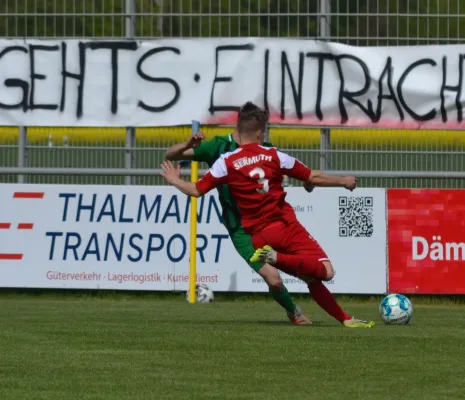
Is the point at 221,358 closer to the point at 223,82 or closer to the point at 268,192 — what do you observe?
the point at 268,192

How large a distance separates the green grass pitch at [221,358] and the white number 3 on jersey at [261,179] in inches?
41.7

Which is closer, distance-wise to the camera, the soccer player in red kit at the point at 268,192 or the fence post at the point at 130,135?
the soccer player in red kit at the point at 268,192

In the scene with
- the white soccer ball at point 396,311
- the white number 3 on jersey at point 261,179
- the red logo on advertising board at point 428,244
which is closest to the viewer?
the white number 3 on jersey at point 261,179

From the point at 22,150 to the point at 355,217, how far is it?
428 centimetres

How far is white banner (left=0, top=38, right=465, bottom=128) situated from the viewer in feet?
54.0

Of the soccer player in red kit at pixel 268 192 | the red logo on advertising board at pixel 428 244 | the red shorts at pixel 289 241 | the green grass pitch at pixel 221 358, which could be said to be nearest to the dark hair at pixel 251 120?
the soccer player in red kit at pixel 268 192

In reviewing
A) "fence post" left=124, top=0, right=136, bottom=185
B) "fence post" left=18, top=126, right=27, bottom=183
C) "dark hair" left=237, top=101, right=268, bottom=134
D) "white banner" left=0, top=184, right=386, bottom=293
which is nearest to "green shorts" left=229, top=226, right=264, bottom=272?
"dark hair" left=237, top=101, right=268, bottom=134

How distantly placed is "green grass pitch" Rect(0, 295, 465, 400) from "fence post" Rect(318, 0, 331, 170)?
13.7 feet

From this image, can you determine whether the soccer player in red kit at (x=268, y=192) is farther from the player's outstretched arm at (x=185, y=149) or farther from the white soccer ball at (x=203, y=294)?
the white soccer ball at (x=203, y=294)

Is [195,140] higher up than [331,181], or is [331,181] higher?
[195,140]

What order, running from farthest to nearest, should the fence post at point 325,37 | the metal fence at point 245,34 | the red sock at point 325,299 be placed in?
the metal fence at point 245,34 → the fence post at point 325,37 → the red sock at point 325,299

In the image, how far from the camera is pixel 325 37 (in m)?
16.5

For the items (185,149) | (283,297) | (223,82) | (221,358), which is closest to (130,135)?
(223,82)

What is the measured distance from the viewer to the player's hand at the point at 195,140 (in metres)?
10.5
